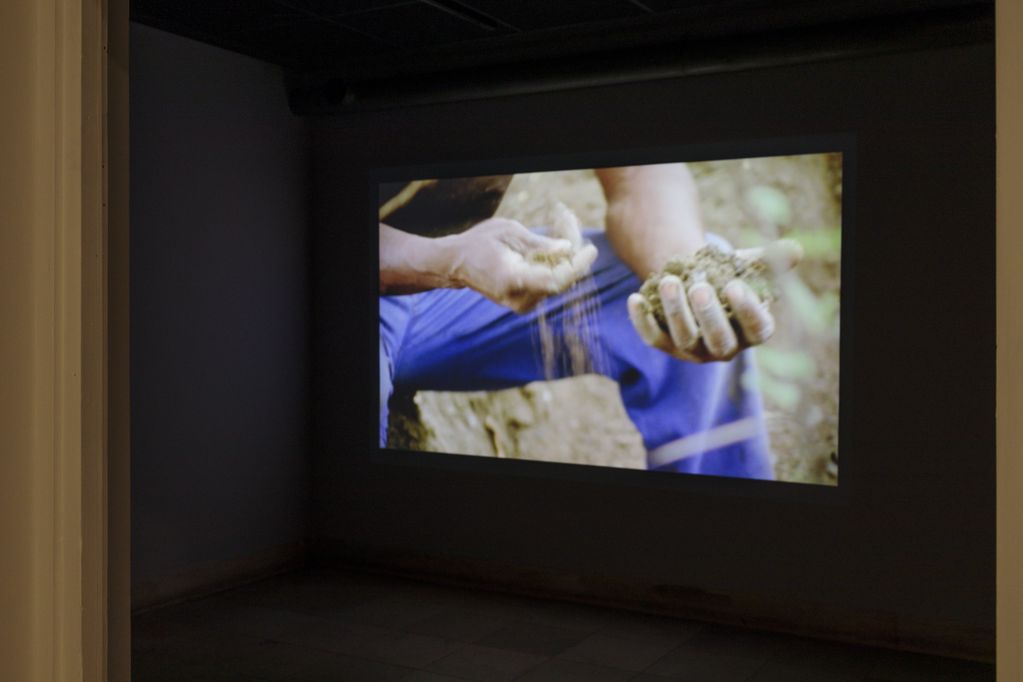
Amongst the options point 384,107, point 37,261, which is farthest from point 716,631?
point 37,261

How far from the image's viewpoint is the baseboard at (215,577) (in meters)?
5.19

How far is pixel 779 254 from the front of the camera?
4.77m

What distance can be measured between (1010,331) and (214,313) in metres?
5.05

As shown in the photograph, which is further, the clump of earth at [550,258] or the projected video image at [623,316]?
the clump of earth at [550,258]

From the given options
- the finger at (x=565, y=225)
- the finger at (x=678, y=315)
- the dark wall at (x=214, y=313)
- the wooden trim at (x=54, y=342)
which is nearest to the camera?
the wooden trim at (x=54, y=342)

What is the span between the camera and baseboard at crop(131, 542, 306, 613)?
5.19 m

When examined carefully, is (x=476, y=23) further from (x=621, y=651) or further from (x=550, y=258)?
(x=621, y=651)

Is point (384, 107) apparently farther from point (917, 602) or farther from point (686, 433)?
point (917, 602)

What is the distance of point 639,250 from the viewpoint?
5.12 meters

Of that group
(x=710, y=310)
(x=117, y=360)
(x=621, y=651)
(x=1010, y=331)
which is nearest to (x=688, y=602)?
(x=621, y=651)

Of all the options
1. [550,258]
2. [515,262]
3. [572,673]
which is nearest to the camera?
[572,673]

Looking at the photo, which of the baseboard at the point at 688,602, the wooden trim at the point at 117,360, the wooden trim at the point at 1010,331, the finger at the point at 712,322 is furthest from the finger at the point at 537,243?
the wooden trim at the point at 1010,331

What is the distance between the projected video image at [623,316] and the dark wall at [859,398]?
0.13m

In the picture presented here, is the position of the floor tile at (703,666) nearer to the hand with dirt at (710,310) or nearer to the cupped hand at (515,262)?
the hand with dirt at (710,310)
